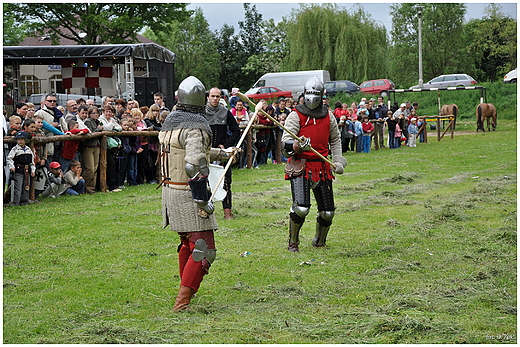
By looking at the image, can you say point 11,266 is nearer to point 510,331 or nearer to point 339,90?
point 510,331

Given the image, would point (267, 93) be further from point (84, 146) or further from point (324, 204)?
point (324, 204)

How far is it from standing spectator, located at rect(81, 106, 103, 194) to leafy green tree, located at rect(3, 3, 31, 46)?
80.3ft

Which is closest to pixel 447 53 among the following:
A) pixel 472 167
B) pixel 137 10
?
pixel 137 10

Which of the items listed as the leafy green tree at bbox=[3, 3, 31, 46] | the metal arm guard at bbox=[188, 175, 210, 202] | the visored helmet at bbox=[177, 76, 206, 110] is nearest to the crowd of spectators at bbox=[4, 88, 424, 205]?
the visored helmet at bbox=[177, 76, 206, 110]

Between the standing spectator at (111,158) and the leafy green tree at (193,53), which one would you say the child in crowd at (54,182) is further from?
the leafy green tree at (193,53)

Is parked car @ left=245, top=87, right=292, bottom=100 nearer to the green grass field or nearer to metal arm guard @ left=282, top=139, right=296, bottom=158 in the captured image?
the green grass field

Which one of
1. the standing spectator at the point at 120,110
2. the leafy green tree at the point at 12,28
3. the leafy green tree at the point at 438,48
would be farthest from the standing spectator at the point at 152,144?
the leafy green tree at the point at 438,48

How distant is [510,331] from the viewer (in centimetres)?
503

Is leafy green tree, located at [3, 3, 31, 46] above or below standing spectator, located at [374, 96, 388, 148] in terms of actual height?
above

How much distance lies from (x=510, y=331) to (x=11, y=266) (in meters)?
5.08

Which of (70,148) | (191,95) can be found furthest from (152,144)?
(191,95)

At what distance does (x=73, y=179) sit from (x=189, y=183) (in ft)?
25.8

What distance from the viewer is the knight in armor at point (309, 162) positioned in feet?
26.7

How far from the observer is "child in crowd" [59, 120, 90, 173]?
1293 centimetres
